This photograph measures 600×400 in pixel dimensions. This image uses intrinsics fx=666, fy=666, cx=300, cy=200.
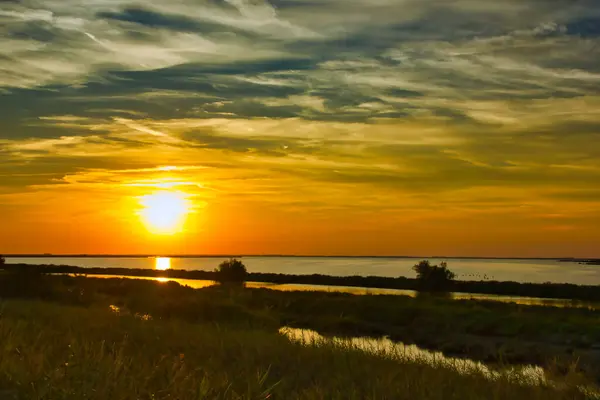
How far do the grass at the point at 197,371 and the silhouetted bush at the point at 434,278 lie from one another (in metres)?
58.6

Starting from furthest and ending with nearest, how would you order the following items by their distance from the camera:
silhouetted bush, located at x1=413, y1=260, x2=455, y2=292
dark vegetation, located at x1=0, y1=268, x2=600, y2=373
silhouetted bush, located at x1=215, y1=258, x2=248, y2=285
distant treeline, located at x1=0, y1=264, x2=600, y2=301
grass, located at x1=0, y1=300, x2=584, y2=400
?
1. silhouetted bush, located at x1=215, y1=258, x2=248, y2=285
2. silhouetted bush, located at x1=413, y1=260, x2=455, y2=292
3. distant treeline, located at x1=0, y1=264, x2=600, y2=301
4. dark vegetation, located at x1=0, y1=268, x2=600, y2=373
5. grass, located at x1=0, y1=300, x2=584, y2=400

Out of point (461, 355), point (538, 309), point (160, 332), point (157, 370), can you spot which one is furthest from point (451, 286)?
point (157, 370)

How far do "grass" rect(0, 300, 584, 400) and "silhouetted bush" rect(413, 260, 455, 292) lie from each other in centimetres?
5858

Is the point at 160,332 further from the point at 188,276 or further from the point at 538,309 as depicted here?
the point at 188,276

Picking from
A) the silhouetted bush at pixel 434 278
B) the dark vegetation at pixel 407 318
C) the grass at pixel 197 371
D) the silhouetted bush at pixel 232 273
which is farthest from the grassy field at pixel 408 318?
the silhouetted bush at pixel 232 273

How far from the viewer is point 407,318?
44500 millimetres

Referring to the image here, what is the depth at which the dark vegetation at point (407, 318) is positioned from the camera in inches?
1304

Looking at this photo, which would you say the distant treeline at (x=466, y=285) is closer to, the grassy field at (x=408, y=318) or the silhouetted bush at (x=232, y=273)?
the grassy field at (x=408, y=318)

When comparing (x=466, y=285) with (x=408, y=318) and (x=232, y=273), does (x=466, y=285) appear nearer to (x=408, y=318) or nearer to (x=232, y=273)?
(x=232, y=273)

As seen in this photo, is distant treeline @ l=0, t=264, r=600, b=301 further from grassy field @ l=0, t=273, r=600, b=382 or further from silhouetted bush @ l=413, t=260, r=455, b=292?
grassy field @ l=0, t=273, r=600, b=382

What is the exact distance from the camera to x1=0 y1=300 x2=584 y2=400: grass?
6.68m

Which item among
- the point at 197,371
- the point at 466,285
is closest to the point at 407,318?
the point at 197,371

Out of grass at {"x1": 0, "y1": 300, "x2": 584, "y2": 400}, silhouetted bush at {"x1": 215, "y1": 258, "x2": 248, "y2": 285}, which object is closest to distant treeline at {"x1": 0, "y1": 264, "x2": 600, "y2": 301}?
silhouetted bush at {"x1": 215, "y1": 258, "x2": 248, "y2": 285}

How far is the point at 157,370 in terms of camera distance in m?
8.85
